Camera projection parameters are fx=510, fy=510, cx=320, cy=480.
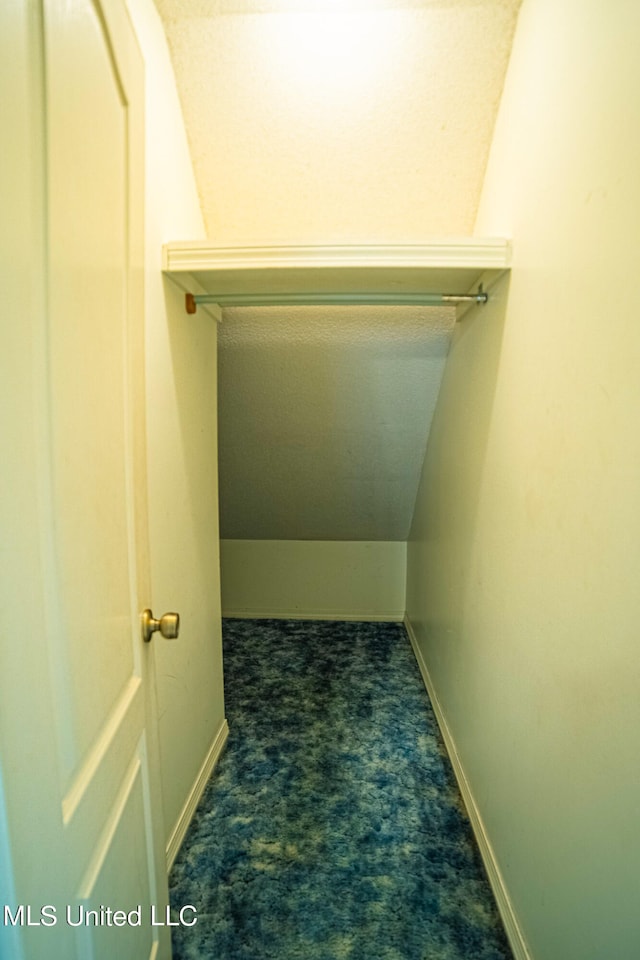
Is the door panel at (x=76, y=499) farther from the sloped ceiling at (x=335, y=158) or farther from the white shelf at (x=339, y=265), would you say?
the sloped ceiling at (x=335, y=158)

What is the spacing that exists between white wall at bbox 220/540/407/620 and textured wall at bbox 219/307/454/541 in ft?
0.45

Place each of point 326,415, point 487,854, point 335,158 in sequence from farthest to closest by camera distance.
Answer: point 326,415
point 335,158
point 487,854

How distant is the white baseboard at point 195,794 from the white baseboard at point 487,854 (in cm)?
92

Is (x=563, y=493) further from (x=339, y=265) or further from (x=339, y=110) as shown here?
(x=339, y=110)

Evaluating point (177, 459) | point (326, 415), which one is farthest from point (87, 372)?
point (326, 415)

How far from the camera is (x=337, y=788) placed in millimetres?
1870

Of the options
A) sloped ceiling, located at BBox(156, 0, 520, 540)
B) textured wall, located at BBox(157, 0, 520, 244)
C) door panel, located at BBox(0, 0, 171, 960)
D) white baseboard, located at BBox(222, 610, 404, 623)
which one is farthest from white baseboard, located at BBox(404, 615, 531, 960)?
textured wall, located at BBox(157, 0, 520, 244)

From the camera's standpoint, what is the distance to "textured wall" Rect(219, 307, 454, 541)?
2082mm

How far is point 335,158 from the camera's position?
5.26 feet

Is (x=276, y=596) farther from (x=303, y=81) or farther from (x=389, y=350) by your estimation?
(x=303, y=81)

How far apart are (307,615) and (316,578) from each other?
266mm

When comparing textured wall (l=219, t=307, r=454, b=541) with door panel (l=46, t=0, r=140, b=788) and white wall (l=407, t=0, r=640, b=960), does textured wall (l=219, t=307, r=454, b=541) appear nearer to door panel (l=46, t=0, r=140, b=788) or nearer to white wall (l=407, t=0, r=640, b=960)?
white wall (l=407, t=0, r=640, b=960)

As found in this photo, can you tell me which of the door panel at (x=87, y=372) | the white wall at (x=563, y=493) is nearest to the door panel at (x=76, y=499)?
the door panel at (x=87, y=372)

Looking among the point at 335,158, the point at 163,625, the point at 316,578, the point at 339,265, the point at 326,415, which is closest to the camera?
the point at 163,625
